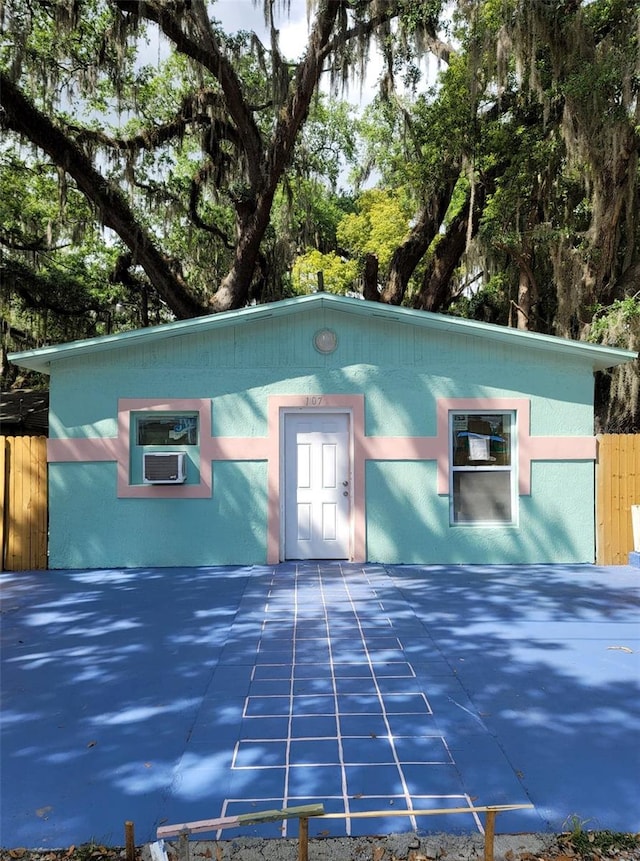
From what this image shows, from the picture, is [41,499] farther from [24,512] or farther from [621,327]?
[621,327]

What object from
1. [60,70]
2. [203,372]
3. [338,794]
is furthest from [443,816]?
[60,70]

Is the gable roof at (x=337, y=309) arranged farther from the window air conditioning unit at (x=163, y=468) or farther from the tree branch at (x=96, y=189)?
the tree branch at (x=96, y=189)

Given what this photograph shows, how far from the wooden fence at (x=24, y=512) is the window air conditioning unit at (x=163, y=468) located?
4.63 feet

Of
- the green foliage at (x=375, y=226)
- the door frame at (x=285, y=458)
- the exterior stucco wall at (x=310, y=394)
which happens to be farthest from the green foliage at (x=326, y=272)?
the door frame at (x=285, y=458)

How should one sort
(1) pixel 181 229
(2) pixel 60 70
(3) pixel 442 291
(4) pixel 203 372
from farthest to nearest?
(1) pixel 181 229 → (3) pixel 442 291 → (2) pixel 60 70 → (4) pixel 203 372

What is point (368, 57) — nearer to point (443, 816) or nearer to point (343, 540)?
point (343, 540)

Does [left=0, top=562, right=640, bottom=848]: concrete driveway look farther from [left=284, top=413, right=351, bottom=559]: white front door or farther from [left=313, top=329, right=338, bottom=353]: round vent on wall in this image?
[left=313, top=329, right=338, bottom=353]: round vent on wall

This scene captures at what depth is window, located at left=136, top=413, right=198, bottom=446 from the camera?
8055mm

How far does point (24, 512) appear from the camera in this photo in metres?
7.86

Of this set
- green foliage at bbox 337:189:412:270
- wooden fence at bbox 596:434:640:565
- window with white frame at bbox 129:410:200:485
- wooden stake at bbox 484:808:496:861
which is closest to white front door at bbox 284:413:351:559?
window with white frame at bbox 129:410:200:485

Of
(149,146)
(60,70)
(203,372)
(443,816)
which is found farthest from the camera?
(149,146)

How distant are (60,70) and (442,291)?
9.10m

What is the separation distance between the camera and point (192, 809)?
273 cm

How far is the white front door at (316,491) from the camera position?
8.06m
